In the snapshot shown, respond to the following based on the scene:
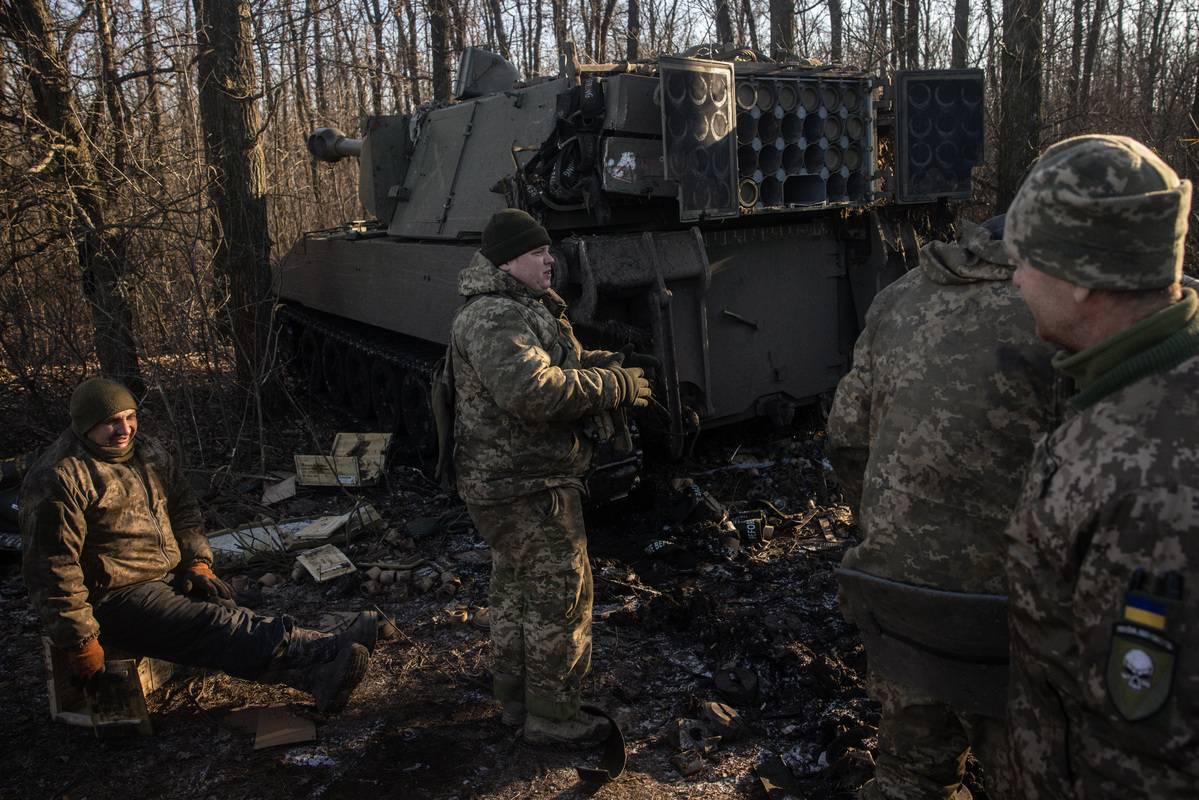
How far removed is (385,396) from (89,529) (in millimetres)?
5051

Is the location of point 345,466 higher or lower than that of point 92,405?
lower

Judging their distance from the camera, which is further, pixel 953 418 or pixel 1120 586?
pixel 953 418

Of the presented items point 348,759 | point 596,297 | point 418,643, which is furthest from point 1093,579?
point 596,297

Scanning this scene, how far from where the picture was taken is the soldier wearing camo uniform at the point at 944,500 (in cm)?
211

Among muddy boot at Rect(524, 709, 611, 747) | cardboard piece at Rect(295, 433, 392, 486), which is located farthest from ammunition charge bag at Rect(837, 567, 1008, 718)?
cardboard piece at Rect(295, 433, 392, 486)

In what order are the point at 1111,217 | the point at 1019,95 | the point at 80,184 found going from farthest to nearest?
the point at 1019,95, the point at 80,184, the point at 1111,217

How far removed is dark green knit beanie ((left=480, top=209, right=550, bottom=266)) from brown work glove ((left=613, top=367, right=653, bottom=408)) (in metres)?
0.56

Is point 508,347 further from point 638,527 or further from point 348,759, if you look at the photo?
point 638,527

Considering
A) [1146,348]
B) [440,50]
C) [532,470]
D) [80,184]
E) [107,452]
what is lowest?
[532,470]

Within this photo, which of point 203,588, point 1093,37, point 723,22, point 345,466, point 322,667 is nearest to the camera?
point 322,667

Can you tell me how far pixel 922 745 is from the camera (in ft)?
7.68

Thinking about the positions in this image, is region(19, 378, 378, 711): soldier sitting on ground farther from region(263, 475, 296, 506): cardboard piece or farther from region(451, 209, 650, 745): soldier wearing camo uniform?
region(263, 475, 296, 506): cardboard piece

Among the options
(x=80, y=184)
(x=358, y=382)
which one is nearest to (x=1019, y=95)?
(x=358, y=382)

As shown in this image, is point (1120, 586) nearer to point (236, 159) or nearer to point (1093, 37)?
point (236, 159)
